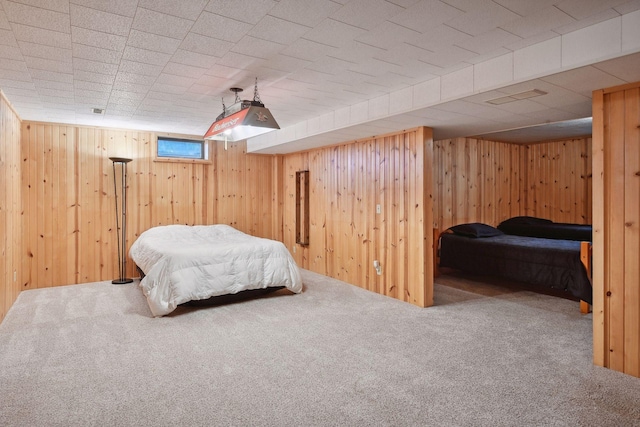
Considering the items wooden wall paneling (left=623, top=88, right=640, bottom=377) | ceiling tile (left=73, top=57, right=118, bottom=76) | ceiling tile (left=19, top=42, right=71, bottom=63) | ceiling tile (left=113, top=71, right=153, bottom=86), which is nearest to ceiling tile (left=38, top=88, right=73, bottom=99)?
ceiling tile (left=113, top=71, right=153, bottom=86)

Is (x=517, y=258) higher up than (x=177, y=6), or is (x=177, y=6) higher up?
(x=177, y=6)

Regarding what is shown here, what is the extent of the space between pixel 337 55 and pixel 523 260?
3839mm

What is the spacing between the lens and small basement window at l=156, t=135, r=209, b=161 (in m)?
6.07

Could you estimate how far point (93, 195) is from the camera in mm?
5488

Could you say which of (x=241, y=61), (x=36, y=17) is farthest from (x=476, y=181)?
(x=36, y=17)

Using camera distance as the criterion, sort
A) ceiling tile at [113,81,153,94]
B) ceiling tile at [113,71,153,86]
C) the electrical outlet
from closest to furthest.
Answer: ceiling tile at [113,71,153,86] → ceiling tile at [113,81,153,94] → the electrical outlet

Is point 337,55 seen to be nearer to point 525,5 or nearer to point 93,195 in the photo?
point 525,5

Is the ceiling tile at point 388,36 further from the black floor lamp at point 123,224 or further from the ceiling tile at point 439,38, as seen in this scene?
the black floor lamp at point 123,224

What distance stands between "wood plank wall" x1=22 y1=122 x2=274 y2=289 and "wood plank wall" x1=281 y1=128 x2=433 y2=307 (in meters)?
1.79

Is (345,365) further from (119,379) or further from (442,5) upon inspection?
(442,5)

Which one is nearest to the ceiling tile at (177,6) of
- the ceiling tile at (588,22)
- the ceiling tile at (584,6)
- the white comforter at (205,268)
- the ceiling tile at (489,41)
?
the ceiling tile at (489,41)

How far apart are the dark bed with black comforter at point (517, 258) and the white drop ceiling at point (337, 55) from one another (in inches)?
68.4

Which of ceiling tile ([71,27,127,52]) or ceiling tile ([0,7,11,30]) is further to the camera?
ceiling tile ([71,27,127,52])

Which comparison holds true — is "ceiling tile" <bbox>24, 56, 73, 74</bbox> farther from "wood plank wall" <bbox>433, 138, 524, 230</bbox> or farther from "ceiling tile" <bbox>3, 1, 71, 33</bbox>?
"wood plank wall" <bbox>433, 138, 524, 230</bbox>
